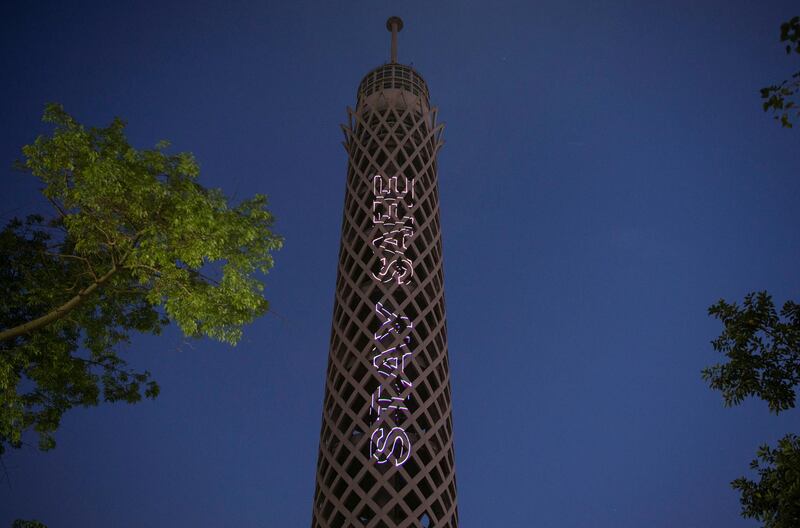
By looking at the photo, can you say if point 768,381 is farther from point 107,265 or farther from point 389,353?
point 389,353

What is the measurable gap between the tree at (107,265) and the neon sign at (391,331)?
1595 cm

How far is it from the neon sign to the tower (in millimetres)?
63

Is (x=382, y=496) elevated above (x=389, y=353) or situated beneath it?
situated beneath

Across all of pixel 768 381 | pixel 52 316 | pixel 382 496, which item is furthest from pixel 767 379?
pixel 382 496

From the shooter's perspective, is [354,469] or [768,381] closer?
[768,381]

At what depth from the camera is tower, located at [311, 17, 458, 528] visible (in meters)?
32.2

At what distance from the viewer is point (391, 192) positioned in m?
39.7

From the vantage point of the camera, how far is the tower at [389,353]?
1266 inches

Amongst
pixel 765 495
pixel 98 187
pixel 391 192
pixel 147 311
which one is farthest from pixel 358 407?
pixel 765 495

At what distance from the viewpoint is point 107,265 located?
1705 centimetres

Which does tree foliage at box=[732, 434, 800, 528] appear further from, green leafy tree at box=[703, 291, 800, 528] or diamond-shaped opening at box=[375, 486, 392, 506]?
diamond-shaped opening at box=[375, 486, 392, 506]

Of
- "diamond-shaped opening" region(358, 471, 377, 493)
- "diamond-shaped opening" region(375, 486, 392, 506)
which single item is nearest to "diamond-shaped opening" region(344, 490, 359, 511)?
"diamond-shaped opening" region(358, 471, 377, 493)

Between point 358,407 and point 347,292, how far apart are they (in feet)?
25.6

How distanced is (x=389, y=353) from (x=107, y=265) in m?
19.7
